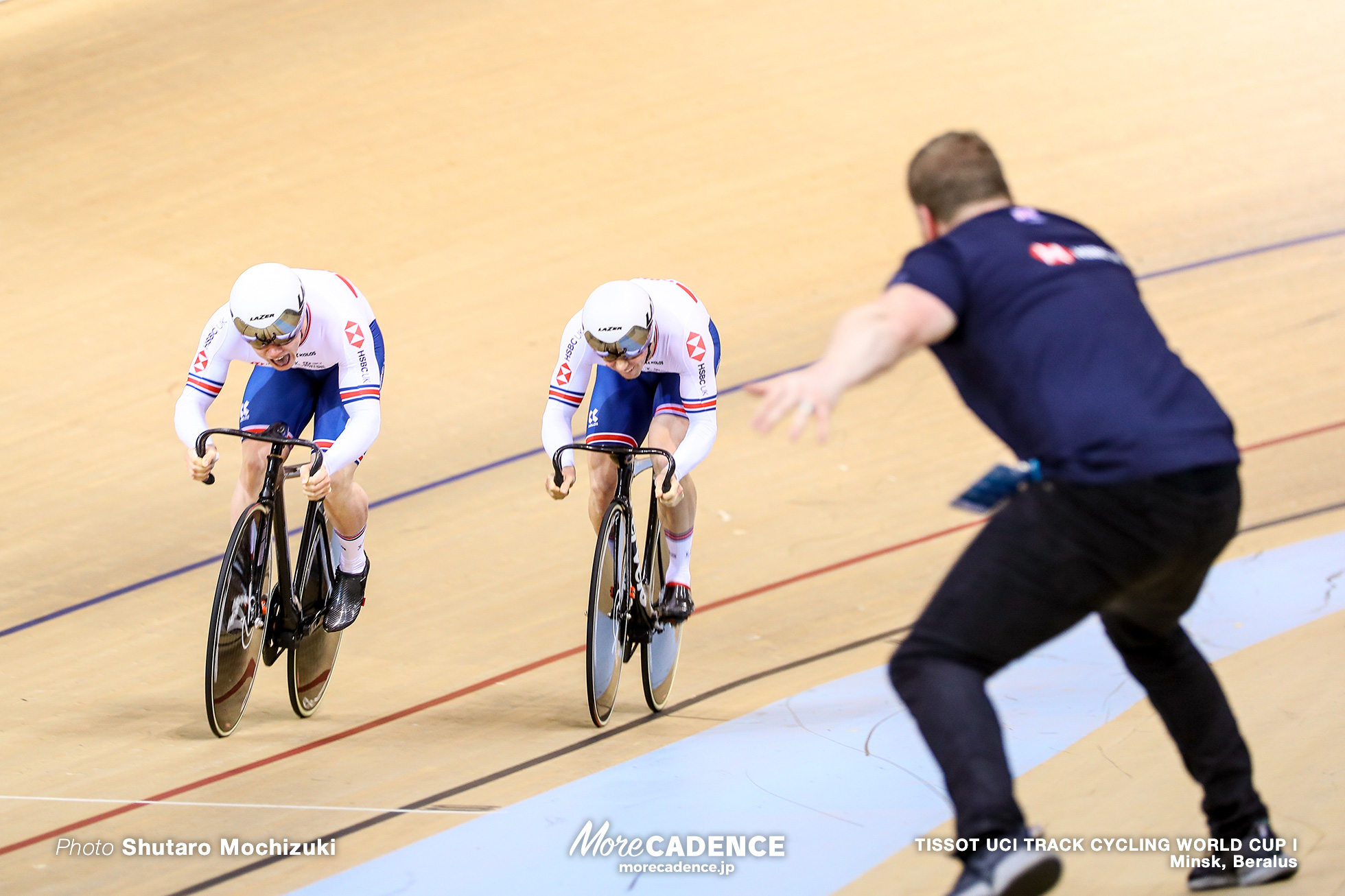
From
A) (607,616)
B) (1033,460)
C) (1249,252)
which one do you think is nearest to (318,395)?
(607,616)

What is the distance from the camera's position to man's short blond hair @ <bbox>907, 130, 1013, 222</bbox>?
1.94m

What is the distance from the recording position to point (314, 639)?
3.66m

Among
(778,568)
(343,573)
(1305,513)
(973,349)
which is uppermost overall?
(973,349)

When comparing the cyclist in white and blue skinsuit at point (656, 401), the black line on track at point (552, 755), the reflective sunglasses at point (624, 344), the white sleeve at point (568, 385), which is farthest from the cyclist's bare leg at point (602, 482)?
the black line on track at point (552, 755)

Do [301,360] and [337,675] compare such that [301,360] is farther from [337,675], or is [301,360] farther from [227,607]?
[337,675]

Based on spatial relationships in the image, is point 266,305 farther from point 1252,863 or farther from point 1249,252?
point 1249,252

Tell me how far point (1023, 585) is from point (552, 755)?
1.77m

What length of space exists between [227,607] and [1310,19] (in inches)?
327

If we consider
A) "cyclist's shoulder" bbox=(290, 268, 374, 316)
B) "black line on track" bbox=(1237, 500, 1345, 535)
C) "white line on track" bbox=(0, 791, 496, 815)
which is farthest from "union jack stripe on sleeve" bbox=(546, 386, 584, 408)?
"black line on track" bbox=(1237, 500, 1345, 535)

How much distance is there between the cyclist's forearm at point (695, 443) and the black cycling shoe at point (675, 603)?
312mm

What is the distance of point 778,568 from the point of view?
457cm

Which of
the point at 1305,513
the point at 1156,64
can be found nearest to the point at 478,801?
the point at 1305,513

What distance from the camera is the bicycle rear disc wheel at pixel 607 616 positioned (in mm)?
3311

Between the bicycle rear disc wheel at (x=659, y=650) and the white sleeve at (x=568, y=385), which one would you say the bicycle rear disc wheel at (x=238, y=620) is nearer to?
the white sleeve at (x=568, y=385)
